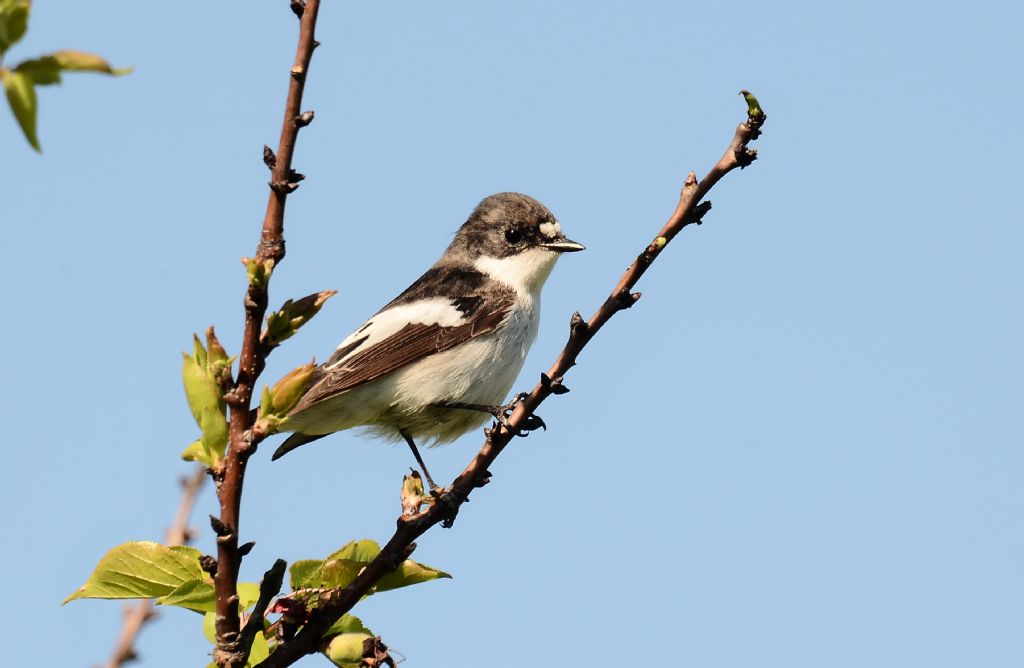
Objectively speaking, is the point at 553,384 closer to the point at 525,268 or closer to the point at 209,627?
the point at 209,627

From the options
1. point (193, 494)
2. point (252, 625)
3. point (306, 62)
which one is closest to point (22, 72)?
point (306, 62)

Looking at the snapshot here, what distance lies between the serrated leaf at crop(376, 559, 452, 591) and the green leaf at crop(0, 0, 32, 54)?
2.19 metres

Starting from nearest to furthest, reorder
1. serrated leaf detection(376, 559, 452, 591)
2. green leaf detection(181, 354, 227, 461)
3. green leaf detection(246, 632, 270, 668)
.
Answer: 1. green leaf detection(181, 354, 227, 461)
2. green leaf detection(246, 632, 270, 668)
3. serrated leaf detection(376, 559, 452, 591)

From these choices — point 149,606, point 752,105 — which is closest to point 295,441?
point 149,606

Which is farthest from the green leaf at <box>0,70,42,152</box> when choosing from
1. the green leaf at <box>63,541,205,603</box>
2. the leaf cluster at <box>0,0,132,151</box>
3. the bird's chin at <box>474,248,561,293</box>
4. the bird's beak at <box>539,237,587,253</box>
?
the bird's beak at <box>539,237,587,253</box>

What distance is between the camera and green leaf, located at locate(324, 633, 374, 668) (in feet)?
10.8

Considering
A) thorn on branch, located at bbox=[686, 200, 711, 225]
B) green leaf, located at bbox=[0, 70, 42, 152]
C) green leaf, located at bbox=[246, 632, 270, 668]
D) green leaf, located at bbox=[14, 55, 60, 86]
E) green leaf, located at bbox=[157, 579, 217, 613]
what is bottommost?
green leaf, located at bbox=[246, 632, 270, 668]

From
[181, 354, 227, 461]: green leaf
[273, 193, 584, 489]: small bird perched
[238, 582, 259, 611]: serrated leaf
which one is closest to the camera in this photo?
[181, 354, 227, 461]: green leaf

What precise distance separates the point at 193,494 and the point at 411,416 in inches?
105

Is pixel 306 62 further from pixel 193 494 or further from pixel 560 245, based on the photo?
pixel 560 245

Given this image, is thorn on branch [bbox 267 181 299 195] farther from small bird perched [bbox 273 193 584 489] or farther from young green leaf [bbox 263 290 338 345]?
small bird perched [bbox 273 193 584 489]

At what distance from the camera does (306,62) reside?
8.91 feet

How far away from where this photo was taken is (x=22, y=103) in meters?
1.61

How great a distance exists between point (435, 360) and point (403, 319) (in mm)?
432
